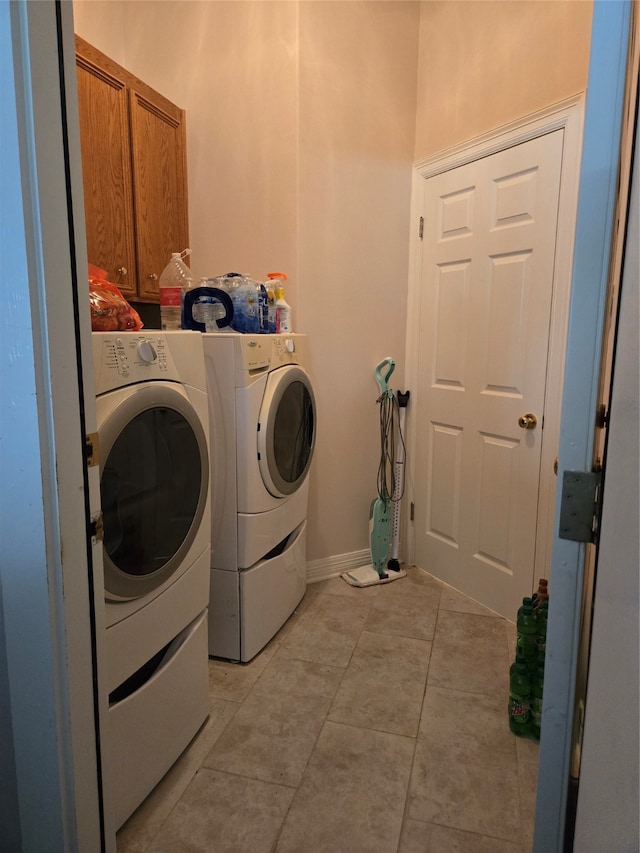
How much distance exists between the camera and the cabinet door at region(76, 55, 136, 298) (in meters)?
1.94

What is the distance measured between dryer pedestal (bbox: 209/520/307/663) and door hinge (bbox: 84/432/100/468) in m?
1.17

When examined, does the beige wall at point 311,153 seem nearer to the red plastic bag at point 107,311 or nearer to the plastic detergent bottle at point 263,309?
Answer: the plastic detergent bottle at point 263,309

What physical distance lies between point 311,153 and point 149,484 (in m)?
1.84

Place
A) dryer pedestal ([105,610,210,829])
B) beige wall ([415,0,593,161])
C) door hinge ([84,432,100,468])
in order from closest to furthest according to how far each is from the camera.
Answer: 1. door hinge ([84,432,100,468])
2. dryer pedestal ([105,610,210,829])
3. beige wall ([415,0,593,161])

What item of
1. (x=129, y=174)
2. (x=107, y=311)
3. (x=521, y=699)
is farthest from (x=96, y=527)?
(x=129, y=174)

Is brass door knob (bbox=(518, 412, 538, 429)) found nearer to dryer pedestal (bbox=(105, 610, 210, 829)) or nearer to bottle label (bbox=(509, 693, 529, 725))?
bottle label (bbox=(509, 693, 529, 725))

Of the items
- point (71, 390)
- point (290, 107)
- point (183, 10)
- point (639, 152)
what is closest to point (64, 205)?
point (71, 390)

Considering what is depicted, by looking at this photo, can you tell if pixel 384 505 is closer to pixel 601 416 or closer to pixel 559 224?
pixel 559 224

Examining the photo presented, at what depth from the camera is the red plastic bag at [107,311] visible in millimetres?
1336

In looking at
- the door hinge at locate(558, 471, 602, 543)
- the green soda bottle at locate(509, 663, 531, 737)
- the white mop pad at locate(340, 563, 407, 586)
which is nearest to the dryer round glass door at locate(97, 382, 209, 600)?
the door hinge at locate(558, 471, 602, 543)

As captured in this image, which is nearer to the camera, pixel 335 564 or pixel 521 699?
pixel 521 699

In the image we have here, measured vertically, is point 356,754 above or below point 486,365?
below

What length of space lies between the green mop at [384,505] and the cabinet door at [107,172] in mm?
1325

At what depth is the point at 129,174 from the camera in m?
2.17
